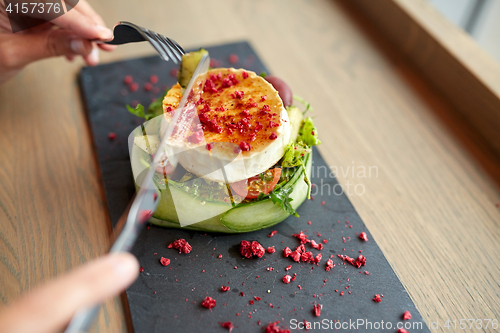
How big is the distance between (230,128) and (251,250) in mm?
560

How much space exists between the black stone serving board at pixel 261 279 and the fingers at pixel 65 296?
0.61 m

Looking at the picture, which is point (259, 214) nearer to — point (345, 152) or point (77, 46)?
point (345, 152)

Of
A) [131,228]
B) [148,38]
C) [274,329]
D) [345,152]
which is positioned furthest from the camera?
[345,152]

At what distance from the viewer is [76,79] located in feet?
8.77

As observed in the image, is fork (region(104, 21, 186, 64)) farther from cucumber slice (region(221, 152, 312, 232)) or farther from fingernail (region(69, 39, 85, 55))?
cucumber slice (region(221, 152, 312, 232))

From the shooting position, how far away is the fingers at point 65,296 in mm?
898

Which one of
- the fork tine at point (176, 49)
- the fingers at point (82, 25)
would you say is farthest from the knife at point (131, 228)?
the fingers at point (82, 25)

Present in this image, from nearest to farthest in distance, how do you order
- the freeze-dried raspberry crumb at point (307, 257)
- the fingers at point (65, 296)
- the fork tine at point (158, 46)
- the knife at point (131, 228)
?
the fingers at point (65, 296), the knife at point (131, 228), the fork tine at point (158, 46), the freeze-dried raspberry crumb at point (307, 257)

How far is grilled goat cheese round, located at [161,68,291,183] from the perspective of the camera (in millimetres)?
1677

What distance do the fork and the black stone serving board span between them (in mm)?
687

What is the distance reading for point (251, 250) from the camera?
68.6 inches

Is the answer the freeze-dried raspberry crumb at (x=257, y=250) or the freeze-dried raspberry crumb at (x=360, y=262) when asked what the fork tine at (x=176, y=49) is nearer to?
the freeze-dried raspberry crumb at (x=257, y=250)

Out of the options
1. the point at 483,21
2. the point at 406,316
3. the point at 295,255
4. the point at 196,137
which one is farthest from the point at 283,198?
the point at 483,21

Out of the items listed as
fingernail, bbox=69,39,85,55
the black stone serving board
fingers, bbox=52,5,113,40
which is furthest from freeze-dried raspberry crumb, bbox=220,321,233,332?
fingernail, bbox=69,39,85,55
